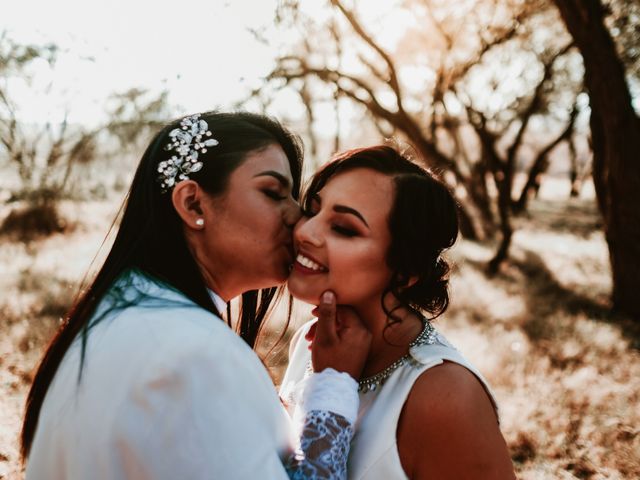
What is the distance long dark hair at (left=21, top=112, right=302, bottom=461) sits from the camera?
1695mm

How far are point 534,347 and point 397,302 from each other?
15.7 ft

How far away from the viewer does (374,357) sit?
90.1 inches

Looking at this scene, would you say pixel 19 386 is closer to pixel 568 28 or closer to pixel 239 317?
pixel 239 317

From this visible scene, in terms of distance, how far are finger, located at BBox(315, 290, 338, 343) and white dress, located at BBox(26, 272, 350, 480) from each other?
670mm

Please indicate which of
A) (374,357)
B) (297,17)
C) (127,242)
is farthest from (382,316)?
(297,17)

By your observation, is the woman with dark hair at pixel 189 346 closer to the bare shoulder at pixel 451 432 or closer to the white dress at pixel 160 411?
the white dress at pixel 160 411

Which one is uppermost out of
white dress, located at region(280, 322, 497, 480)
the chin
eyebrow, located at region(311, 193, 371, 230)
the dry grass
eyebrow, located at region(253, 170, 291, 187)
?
eyebrow, located at region(253, 170, 291, 187)

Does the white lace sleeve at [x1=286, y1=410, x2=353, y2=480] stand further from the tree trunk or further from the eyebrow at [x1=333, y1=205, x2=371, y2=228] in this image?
the tree trunk

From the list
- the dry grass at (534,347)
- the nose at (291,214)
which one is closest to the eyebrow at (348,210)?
the nose at (291,214)

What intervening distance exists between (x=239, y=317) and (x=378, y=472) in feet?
4.27

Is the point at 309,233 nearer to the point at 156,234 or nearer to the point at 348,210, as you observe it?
the point at 348,210

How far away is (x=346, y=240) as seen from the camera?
2.15m

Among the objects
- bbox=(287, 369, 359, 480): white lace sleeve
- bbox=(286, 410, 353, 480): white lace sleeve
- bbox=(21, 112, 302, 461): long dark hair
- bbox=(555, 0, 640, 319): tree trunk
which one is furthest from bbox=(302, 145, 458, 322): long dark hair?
bbox=(555, 0, 640, 319): tree trunk

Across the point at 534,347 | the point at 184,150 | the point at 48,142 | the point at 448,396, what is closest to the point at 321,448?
the point at 448,396
